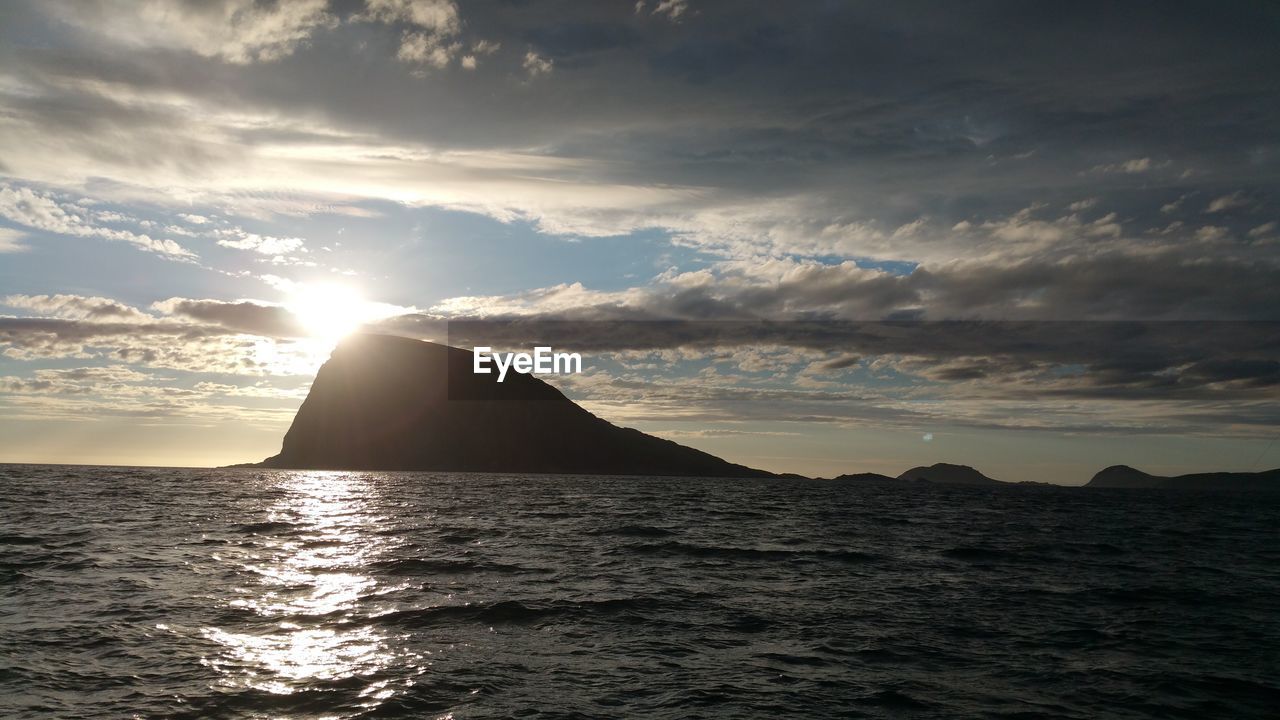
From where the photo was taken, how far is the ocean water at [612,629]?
1409cm

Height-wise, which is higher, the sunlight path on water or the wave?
the sunlight path on water

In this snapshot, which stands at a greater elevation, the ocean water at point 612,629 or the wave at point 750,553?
the ocean water at point 612,629

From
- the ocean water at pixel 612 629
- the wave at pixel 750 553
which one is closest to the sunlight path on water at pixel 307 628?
the ocean water at pixel 612 629

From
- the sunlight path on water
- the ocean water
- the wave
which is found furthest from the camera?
the wave

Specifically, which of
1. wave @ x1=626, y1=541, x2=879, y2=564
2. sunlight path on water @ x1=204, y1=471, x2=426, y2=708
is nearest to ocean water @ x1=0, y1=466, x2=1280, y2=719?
sunlight path on water @ x1=204, y1=471, x2=426, y2=708

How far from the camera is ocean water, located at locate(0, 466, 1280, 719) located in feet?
46.2

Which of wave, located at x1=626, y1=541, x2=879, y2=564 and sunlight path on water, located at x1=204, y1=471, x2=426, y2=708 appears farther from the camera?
wave, located at x1=626, y1=541, x2=879, y2=564

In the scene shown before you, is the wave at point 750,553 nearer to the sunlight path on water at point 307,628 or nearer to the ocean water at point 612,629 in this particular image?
the ocean water at point 612,629

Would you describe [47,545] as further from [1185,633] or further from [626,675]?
[1185,633]

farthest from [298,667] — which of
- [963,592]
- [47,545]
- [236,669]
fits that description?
[47,545]

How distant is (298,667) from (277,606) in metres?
6.70

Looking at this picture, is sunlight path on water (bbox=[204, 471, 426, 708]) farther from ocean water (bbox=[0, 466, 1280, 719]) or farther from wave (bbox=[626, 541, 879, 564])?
wave (bbox=[626, 541, 879, 564])

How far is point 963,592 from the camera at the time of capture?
26.5 metres

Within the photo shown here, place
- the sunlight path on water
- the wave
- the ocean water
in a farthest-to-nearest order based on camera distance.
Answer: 1. the wave
2. the sunlight path on water
3. the ocean water
